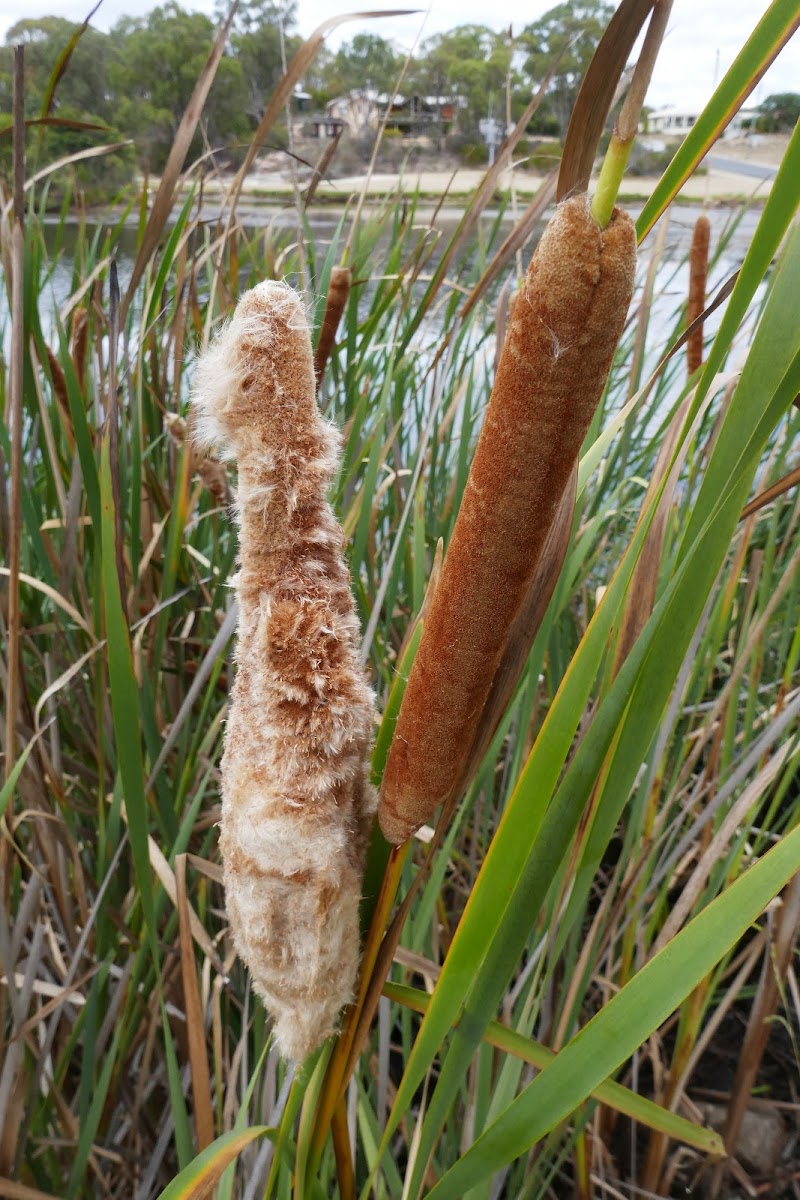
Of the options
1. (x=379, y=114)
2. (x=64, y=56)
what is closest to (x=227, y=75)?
(x=379, y=114)

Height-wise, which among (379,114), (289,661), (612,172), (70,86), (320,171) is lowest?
(289,661)

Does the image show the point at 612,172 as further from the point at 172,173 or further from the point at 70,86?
the point at 70,86

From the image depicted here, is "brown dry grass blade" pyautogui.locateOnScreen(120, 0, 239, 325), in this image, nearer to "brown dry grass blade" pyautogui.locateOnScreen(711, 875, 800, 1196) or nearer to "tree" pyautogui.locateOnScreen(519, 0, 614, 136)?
"tree" pyautogui.locateOnScreen(519, 0, 614, 136)

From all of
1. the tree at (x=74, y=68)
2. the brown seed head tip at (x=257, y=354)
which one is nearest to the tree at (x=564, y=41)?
the brown seed head tip at (x=257, y=354)

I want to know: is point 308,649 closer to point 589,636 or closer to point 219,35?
point 589,636

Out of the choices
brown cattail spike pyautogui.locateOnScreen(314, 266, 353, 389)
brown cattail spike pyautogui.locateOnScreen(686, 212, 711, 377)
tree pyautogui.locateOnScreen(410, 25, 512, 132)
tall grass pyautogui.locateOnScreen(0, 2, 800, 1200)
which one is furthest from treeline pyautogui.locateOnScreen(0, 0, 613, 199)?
brown cattail spike pyautogui.locateOnScreen(314, 266, 353, 389)
